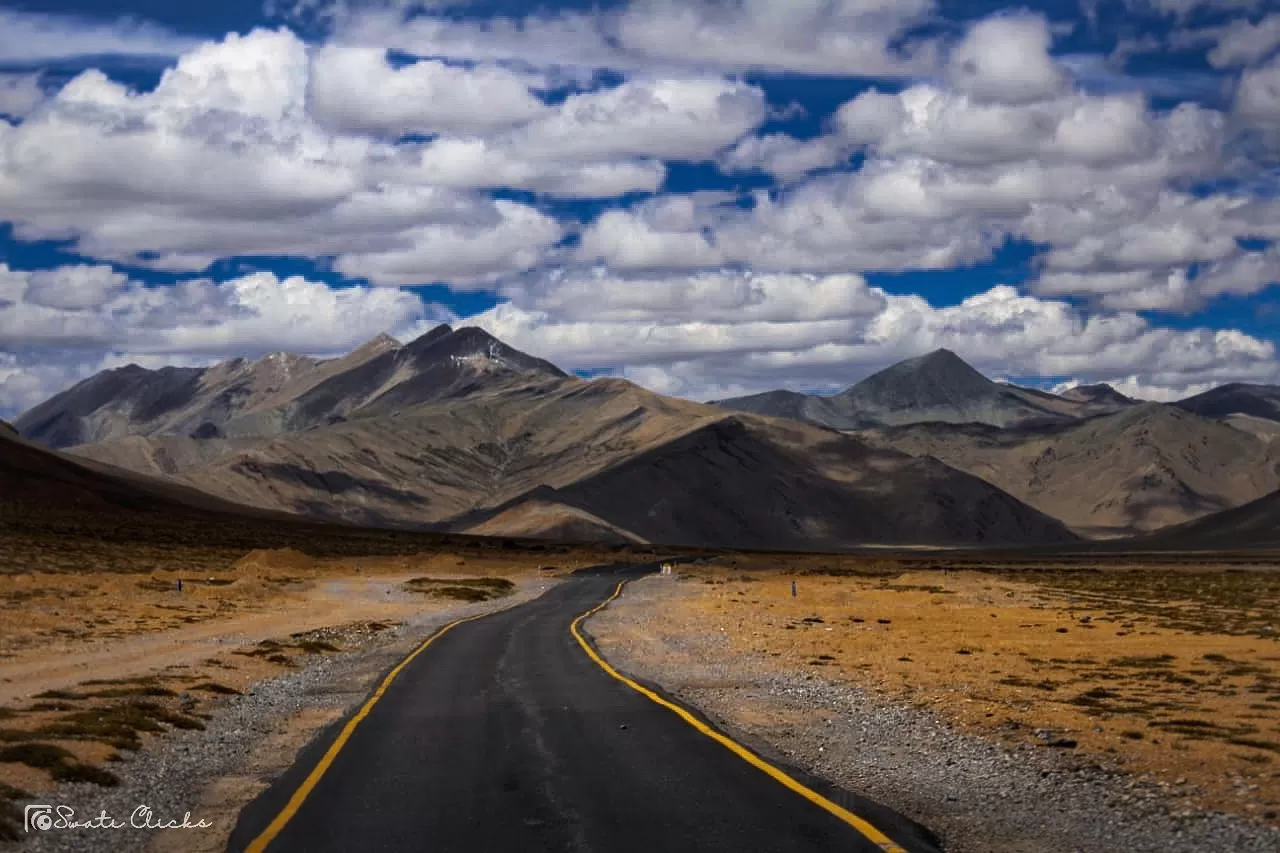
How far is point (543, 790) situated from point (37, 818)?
5.52m

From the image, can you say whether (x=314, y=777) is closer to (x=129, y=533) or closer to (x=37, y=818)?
(x=37, y=818)

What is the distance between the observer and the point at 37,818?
544 inches

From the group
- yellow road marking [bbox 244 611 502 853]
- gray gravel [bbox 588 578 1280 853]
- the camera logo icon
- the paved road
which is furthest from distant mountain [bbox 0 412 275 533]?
the camera logo icon

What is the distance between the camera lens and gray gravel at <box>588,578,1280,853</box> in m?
12.7

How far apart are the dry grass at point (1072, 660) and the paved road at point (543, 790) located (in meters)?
5.08

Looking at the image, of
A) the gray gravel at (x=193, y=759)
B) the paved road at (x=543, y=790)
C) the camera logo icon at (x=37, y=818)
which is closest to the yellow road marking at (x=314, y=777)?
the paved road at (x=543, y=790)

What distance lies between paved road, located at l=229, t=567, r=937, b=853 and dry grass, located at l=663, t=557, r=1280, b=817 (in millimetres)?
5085

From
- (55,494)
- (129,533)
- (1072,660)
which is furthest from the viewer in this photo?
(55,494)

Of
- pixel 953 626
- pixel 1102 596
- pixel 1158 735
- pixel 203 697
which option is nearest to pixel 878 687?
pixel 1158 735

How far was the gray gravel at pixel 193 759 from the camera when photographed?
13.3 metres

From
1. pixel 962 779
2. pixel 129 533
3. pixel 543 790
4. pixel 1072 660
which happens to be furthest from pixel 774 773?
pixel 129 533

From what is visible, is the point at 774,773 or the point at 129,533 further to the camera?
the point at 129,533

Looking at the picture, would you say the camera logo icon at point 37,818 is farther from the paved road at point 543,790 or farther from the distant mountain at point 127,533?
the distant mountain at point 127,533

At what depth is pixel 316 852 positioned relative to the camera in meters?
12.2
